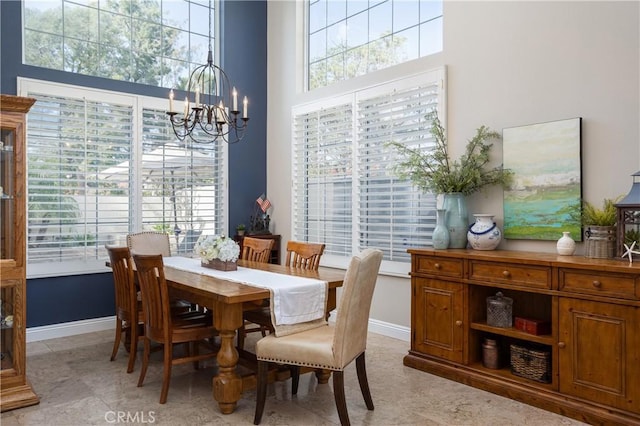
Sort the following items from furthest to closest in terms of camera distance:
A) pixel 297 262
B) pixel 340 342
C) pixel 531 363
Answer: pixel 297 262 < pixel 531 363 < pixel 340 342

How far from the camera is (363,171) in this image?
5.06m

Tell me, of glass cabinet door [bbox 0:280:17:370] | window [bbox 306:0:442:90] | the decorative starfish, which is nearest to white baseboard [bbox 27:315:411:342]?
glass cabinet door [bbox 0:280:17:370]

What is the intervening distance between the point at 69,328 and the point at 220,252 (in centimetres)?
224

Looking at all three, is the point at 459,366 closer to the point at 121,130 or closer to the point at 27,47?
the point at 121,130

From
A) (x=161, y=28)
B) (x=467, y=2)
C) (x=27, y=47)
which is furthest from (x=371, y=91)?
(x=27, y=47)

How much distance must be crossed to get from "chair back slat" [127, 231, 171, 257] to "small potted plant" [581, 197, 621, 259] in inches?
148

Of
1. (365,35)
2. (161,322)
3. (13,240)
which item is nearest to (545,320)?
(161,322)

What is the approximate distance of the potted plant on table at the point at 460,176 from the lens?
12.8 ft

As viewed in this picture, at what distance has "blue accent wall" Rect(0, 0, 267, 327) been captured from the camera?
177 inches

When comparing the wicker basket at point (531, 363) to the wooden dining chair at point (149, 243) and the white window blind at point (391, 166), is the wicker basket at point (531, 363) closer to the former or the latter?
the white window blind at point (391, 166)

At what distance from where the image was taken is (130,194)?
517cm

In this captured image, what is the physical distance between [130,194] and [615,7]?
472cm

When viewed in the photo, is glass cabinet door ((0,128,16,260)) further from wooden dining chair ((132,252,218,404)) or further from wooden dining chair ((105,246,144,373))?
wooden dining chair ((132,252,218,404))

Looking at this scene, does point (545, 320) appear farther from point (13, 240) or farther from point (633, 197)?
point (13, 240)
